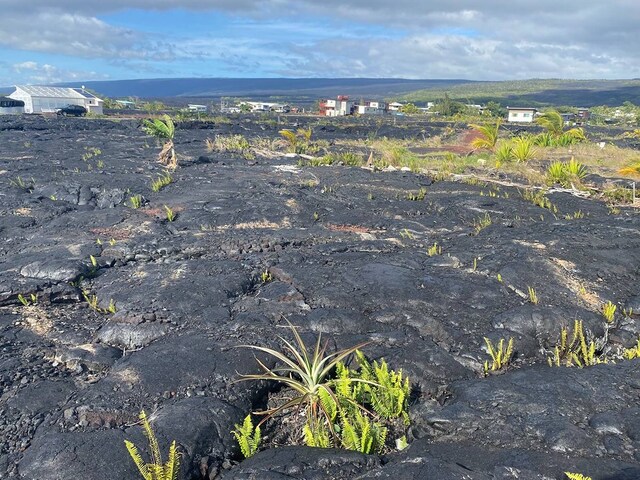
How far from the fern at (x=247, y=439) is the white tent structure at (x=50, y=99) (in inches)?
1901

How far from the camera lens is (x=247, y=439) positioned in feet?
13.9

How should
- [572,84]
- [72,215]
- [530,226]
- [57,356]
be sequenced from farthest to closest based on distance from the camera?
[572,84]
[72,215]
[530,226]
[57,356]

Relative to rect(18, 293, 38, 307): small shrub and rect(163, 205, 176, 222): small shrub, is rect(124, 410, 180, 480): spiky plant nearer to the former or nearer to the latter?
rect(18, 293, 38, 307): small shrub

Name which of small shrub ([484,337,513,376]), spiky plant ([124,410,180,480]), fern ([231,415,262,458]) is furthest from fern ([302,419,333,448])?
small shrub ([484,337,513,376])

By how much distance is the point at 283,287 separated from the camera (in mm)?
7113

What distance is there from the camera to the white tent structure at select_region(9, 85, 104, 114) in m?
48.3

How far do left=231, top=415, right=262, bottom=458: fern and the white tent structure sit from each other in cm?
4829

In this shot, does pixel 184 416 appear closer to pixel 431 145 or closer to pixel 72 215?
pixel 72 215

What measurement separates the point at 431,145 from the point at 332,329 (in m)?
24.4

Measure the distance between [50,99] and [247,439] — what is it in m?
53.1

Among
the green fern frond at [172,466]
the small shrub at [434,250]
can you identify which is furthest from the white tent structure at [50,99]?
the green fern frond at [172,466]

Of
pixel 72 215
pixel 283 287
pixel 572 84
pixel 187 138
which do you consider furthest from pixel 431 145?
pixel 572 84

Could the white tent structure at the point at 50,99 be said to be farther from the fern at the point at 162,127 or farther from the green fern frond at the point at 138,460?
the green fern frond at the point at 138,460

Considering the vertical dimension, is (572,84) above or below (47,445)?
above
